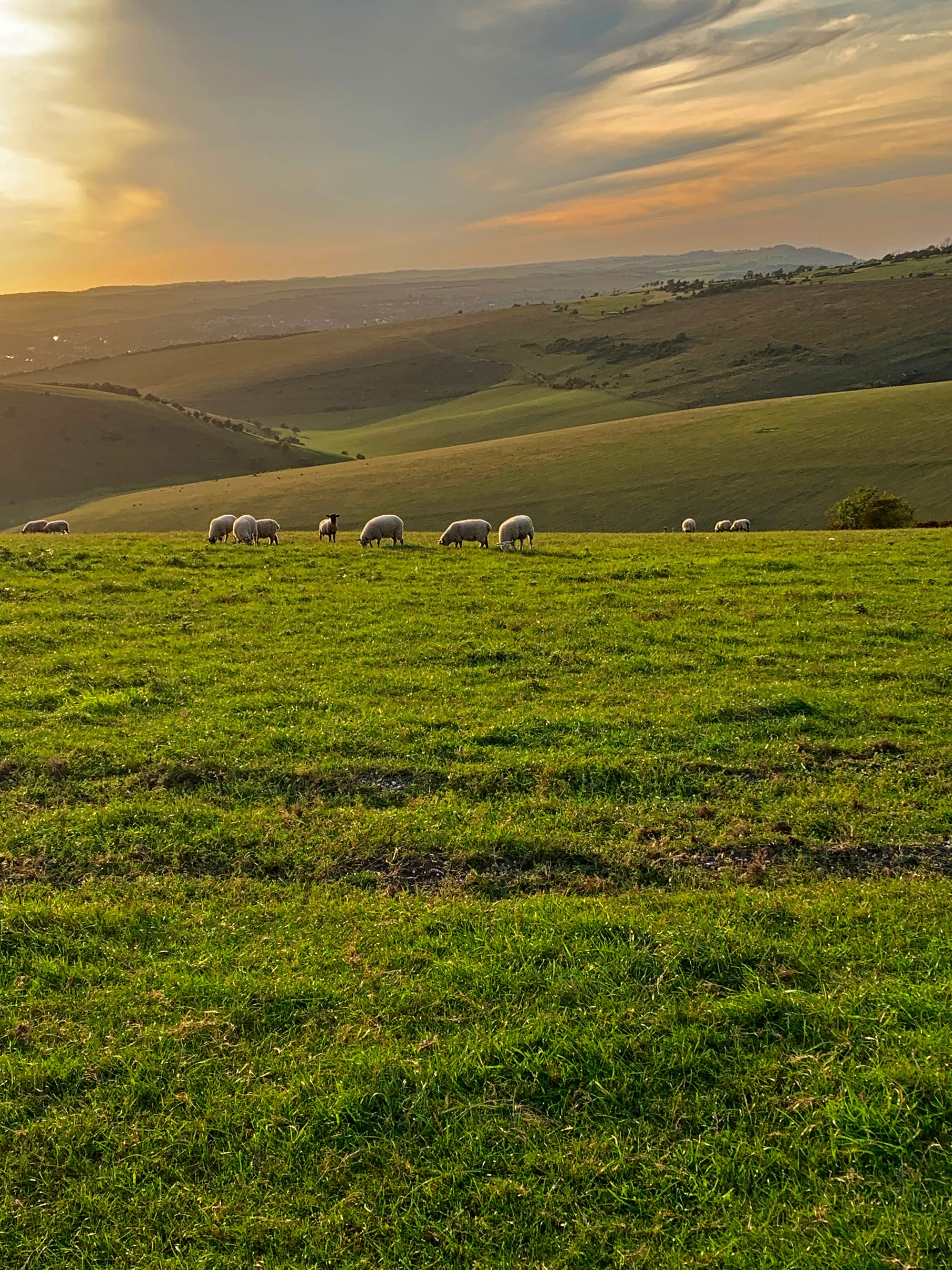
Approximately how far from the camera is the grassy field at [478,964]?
424 centimetres

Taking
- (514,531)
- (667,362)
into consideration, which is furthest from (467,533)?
(667,362)

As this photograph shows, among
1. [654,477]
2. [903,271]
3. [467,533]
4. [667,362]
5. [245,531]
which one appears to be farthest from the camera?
[903,271]

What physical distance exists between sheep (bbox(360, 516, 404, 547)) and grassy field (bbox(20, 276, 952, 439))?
8877cm

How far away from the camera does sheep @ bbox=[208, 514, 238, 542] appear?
108 ft

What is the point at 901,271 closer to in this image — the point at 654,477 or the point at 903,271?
the point at 903,271

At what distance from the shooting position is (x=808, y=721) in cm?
1127

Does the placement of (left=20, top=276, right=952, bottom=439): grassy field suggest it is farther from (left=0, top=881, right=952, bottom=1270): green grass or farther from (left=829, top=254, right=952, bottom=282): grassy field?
(left=0, top=881, right=952, bottom=1270): green grass

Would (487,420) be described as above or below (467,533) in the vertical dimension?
above

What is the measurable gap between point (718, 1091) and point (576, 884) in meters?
2.72

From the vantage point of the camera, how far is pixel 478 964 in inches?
240

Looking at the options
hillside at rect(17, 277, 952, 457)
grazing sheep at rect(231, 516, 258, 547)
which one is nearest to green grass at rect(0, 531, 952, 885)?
grazing sheep at rect(231, 516, 258, 547)

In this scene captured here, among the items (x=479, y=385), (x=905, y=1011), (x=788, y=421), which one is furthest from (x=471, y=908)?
(x=479, y=385)

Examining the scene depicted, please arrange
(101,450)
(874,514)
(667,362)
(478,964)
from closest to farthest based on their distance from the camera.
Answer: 1. (478,964)
2. (874,514)
3. (101,450)
4. (667,362)

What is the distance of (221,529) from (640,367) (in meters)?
126
